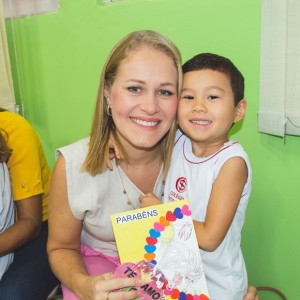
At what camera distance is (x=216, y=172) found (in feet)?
3.44

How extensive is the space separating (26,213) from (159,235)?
0.66 metres

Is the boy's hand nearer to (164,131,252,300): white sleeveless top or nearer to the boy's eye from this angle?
(164,131,252,300): white sleeveless top

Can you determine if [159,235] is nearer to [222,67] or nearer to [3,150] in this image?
[222,67]

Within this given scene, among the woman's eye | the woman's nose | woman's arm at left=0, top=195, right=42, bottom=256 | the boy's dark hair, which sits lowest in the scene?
woman's arm at left=0, top=195, right=42, bottom=256

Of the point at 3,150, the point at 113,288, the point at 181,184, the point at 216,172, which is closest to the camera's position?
the point at 113,288

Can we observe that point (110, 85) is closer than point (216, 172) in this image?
No

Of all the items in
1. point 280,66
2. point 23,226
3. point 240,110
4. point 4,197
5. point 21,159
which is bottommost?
point 23,226

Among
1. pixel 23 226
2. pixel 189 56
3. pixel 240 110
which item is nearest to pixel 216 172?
pixel 240 110

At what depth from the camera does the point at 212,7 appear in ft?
4.59

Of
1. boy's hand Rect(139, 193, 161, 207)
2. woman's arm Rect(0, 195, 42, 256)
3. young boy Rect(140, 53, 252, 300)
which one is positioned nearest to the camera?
young boy Rect(140, 53, 252, 300)

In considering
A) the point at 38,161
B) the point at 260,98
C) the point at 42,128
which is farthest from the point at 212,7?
the point at 42,128

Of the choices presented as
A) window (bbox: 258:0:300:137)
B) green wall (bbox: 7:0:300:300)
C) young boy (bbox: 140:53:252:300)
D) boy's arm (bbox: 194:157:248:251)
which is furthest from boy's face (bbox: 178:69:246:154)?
green wall (bbox: 7:0:300:300)

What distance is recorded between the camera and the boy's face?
1054 millimetres

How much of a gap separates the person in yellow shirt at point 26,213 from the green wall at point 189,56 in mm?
540
